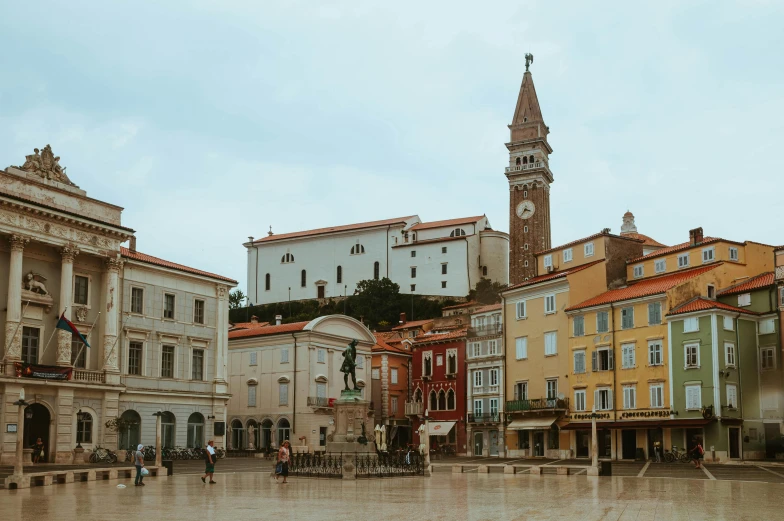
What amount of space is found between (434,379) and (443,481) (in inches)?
1735

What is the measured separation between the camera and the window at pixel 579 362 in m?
62.8

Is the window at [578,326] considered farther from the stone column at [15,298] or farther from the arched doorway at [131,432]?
the stone column at [15,298]

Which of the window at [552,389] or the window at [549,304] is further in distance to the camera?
the window at [549,304]

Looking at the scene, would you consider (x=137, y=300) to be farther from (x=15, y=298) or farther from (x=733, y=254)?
(x=733, y=254)

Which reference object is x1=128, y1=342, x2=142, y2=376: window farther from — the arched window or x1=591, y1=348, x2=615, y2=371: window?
x1=591, y1=348, x2=615, y2=371: window

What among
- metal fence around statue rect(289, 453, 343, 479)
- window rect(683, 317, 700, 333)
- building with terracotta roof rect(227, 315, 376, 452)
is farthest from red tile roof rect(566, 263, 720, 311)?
metal fence around statue rect(289, 453, 343, 479)

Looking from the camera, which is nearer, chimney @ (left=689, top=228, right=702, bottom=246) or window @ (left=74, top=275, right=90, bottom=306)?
window @ (left=74, top=275, right=90, bottom=306)

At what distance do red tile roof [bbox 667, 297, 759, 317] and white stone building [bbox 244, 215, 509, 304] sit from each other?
71328 millimetres

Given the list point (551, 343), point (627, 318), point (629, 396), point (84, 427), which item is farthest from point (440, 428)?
point (84, 427)

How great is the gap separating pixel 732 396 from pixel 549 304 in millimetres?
15650

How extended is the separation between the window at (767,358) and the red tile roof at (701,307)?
7.70ft

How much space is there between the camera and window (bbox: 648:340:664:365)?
57.2 m

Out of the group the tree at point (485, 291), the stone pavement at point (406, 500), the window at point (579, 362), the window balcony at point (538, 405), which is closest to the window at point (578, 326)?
the window at point (579, 362)

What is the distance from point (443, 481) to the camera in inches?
1378
